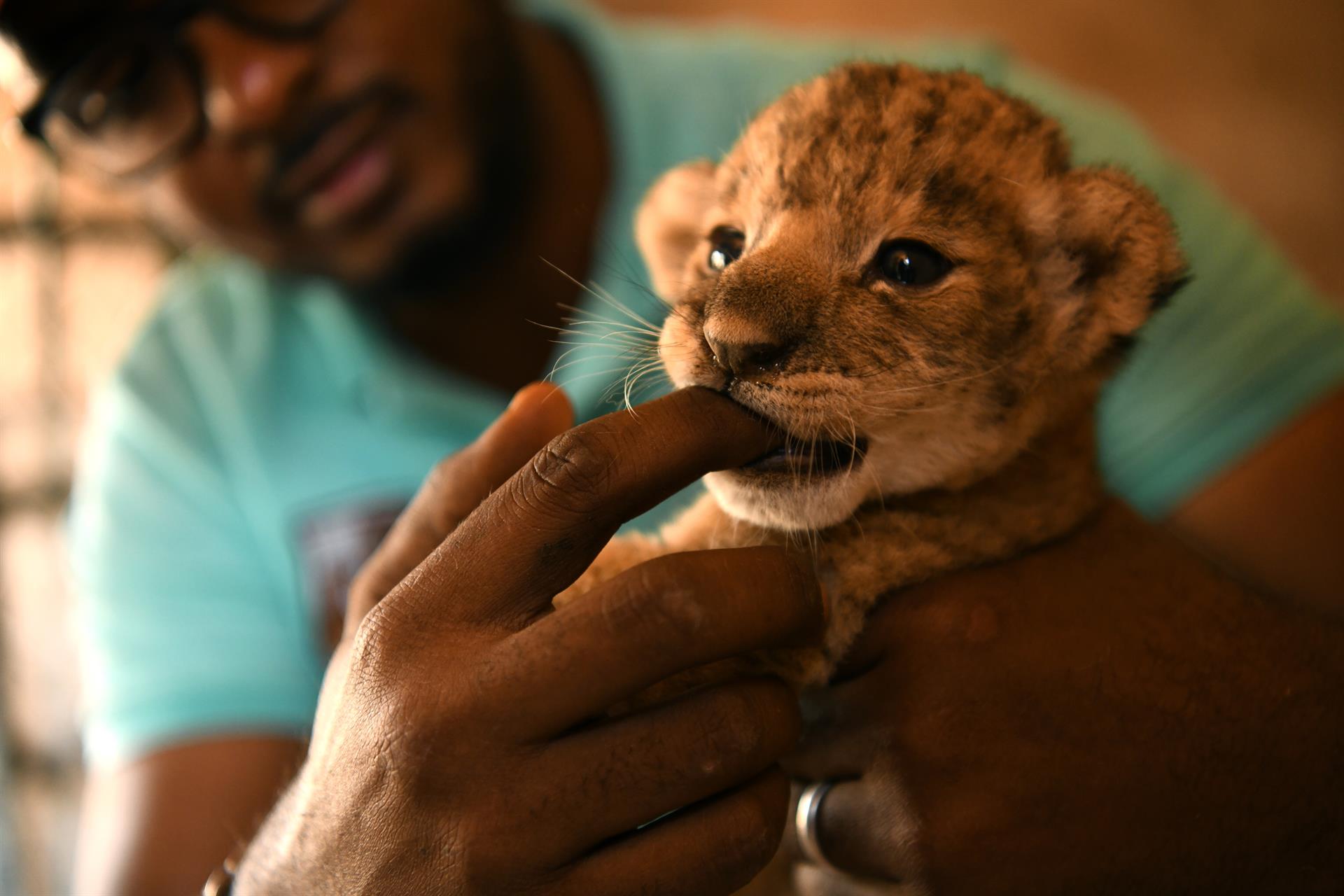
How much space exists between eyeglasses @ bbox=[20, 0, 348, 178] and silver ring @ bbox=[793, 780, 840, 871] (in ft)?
7.18

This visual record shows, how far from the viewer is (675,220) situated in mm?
1735

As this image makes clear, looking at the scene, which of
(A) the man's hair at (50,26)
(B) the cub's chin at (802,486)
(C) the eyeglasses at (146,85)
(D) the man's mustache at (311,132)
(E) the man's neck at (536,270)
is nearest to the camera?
(B) the cub's chin at (802,486)

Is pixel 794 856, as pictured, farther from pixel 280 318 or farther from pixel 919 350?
pixel 280 318

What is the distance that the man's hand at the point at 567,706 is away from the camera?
3.58 ft

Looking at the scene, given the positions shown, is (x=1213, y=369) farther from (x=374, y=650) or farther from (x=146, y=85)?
(x=146, y=85)

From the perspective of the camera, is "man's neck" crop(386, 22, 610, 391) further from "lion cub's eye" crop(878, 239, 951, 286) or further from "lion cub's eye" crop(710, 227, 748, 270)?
"lion cub's eye" crop(878, 239, 951, 286)

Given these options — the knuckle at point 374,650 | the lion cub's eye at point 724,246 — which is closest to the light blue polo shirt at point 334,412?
the lion cub's eye at point 724,246

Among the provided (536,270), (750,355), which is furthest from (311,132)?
(750,355)

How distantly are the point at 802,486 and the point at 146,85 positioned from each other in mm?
2121

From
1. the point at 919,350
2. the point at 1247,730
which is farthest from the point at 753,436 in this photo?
the point at 1247,730

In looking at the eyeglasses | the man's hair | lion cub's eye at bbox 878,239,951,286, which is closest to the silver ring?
lion cub's eye at bbox 878,239,951,286

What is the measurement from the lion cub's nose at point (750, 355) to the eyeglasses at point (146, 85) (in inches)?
71.0

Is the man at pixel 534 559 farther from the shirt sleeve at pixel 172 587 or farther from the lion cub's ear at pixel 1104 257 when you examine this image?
the lion cub's ear at pixel 1104 257

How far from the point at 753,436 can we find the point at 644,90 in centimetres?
196
